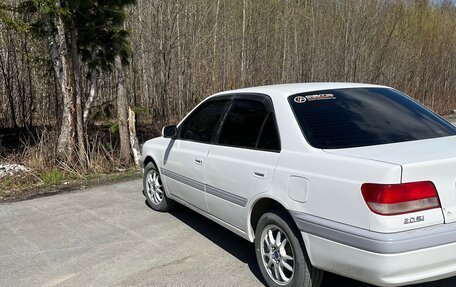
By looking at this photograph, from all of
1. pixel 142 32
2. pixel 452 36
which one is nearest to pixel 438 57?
pixel 452 36

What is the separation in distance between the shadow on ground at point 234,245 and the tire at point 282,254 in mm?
285

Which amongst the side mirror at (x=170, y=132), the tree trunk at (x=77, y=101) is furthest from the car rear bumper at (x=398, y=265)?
the tree trunk at (x=77, y=101)

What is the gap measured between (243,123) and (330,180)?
1.39 m

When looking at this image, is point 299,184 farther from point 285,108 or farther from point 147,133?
point 147,133

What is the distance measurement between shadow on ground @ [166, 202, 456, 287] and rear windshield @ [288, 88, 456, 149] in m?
1.24

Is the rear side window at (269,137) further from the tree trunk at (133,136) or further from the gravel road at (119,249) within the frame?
the tree trunk at (133,136)

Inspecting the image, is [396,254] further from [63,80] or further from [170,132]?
[63,80]

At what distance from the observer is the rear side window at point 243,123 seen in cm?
403

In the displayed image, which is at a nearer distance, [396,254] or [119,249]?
[396,254]

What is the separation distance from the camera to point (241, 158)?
4.03 metres

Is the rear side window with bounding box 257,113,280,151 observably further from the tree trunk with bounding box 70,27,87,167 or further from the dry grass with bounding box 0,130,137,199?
the tree trunk with bounding box 70,27,87,167

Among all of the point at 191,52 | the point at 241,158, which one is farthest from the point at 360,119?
the point at 191,52

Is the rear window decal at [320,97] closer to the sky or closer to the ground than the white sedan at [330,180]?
closer to the sky

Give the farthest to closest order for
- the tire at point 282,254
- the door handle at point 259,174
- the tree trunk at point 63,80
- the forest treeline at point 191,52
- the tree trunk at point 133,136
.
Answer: the tree trunk at point 133,136 → the forest treeline at point 191,52 → the tree trunk at point 63,80 → the door handle at point 259,174 → the tire at point 282,254
